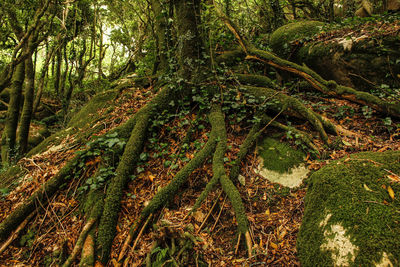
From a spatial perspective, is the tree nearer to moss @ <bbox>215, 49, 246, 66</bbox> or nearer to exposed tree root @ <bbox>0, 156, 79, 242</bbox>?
exposed tree root @ <bbox>0, 156, 79, 242</bbox>

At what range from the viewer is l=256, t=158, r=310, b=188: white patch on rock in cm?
281

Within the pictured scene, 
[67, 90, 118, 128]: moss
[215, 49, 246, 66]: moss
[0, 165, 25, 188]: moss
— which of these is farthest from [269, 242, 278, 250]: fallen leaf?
[67, 90, 118, 128]: moss

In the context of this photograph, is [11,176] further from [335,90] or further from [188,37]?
[335,90]

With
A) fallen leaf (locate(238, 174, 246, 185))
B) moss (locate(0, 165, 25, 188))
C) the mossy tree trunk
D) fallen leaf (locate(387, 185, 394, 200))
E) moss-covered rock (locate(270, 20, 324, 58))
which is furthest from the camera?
moss-covered rock (locate(270, 20, 324, 58))

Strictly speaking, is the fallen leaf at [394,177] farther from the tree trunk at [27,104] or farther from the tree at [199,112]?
the tree trunk at [27,104]

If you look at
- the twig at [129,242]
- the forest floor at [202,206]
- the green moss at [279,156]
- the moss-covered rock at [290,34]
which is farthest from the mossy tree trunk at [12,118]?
the moss-covered rock at [290,34]

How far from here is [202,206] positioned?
109 inches

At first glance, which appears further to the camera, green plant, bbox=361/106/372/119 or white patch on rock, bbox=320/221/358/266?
green plant, bbox=361/106/372/119

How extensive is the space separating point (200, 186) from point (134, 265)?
1.31m

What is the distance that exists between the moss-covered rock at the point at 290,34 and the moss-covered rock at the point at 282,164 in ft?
12.0

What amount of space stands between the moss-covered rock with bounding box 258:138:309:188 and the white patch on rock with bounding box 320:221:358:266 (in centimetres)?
112

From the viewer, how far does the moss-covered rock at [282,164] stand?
2.86 meters

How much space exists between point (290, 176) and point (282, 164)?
8.8 inches

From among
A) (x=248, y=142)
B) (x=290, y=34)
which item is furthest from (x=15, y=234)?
(x=290, y=34)
